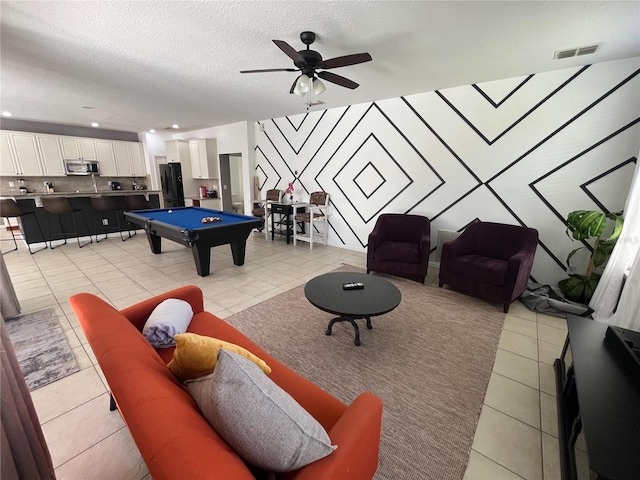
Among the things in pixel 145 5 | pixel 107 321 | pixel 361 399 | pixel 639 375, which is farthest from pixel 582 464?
pixel 145 5

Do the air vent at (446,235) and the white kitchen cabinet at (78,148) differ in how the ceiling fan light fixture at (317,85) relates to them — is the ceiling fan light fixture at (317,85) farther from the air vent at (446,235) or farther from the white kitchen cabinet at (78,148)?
the white kitchen cabinet at (78,148)

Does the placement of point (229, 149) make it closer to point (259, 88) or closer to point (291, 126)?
point (291, 126)

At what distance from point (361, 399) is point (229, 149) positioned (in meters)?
6.98

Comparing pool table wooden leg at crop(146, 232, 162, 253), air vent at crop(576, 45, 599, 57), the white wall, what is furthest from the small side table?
air vent at crop(576, 45, 599, 57)

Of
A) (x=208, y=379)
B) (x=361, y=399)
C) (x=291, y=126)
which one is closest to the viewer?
(x=208, y=379)

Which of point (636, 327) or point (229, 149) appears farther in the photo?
point (229, 149)

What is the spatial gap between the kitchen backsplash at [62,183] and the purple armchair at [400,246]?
8012 millimetres

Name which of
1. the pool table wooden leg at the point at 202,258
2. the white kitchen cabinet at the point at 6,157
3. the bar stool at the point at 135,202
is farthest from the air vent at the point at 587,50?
the white kitchen cabinet at the point at 6,157

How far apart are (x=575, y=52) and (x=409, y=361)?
3357 millimetres

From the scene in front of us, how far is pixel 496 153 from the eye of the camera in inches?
138

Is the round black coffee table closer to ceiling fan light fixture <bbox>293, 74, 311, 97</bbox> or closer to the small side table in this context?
ceiling fan light fixture <bbox>293, 74, 311, 97</bbox>

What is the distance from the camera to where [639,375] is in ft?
4.17

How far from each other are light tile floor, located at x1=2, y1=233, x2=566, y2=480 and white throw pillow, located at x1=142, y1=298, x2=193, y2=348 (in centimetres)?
57

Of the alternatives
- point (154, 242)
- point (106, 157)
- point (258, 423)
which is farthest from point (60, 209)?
point (258, 423)
